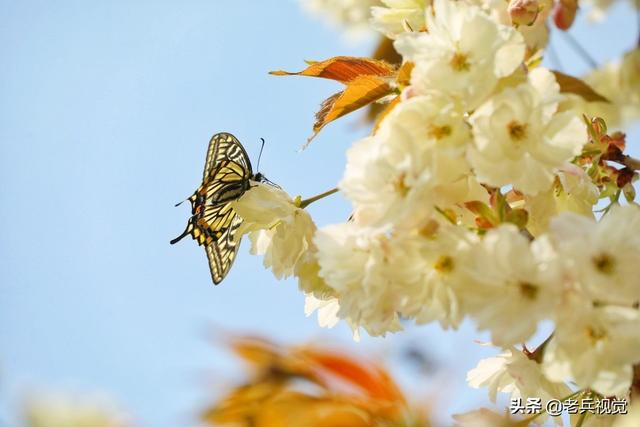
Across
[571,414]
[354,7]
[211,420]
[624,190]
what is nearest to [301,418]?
[211,420]

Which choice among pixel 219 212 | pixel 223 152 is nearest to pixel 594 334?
pixel 219 212

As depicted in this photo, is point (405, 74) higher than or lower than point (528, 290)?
higher

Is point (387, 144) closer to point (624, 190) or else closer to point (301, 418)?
point (624, 190)

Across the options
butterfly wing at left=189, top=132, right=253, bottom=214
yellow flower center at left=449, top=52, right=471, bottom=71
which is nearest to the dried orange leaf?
yellow flower center at left=449, top=52, right=471, bottom=71

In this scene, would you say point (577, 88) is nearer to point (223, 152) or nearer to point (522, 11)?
point (522, 11)

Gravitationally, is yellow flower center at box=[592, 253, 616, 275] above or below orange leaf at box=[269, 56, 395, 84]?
below

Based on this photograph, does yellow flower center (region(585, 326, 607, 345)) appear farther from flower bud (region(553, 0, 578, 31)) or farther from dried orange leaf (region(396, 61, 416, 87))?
flower bud (region(553, 0, 578, 31))
